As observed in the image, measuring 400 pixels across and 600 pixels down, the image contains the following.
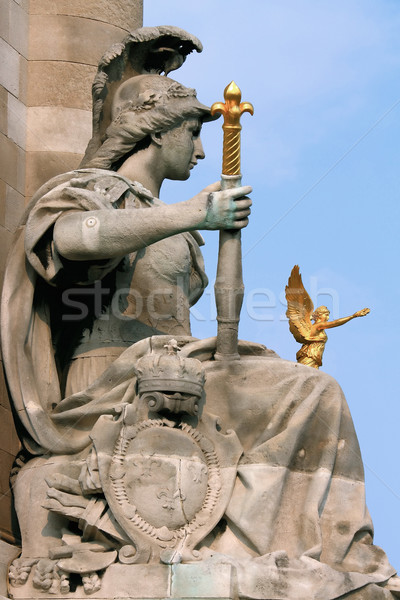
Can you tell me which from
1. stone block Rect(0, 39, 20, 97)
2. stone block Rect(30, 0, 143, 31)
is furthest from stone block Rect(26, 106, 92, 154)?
stone block Rect(30, 0, 143, 31)

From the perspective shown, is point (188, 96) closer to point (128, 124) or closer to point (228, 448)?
point (128, 124)

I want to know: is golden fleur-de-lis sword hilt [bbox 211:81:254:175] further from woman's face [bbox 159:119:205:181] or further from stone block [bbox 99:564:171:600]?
stone block [bbox 99:564:171:600]

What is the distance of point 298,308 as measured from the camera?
48.3 ft

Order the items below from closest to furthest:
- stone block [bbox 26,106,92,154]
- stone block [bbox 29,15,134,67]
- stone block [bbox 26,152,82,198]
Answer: stone block [bbox 26,152,82,198] < stone block [bbox 26,106,92,154] < stone block [bbox 29,15,134,67]

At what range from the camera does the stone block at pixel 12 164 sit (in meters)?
15.2

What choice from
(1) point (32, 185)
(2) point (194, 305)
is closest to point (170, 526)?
(2) point (194, 305)

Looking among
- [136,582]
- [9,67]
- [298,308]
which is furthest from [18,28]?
[136,582]

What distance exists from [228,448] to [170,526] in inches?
26.8

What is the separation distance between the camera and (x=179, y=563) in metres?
12.4

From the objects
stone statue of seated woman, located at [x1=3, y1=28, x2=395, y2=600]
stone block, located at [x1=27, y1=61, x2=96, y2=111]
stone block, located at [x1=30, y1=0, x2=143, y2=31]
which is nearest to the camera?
stone statue of seated woman, located at [x1=3, y1=28, x2=395, y2=600]

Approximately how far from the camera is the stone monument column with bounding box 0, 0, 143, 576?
15398 mm

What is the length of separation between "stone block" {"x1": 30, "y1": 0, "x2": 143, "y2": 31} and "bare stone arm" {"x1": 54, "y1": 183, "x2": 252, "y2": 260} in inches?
116

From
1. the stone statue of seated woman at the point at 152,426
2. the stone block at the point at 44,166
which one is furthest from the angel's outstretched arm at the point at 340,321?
the stone block at the point at 44,166

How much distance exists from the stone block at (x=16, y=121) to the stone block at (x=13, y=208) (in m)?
0.42
